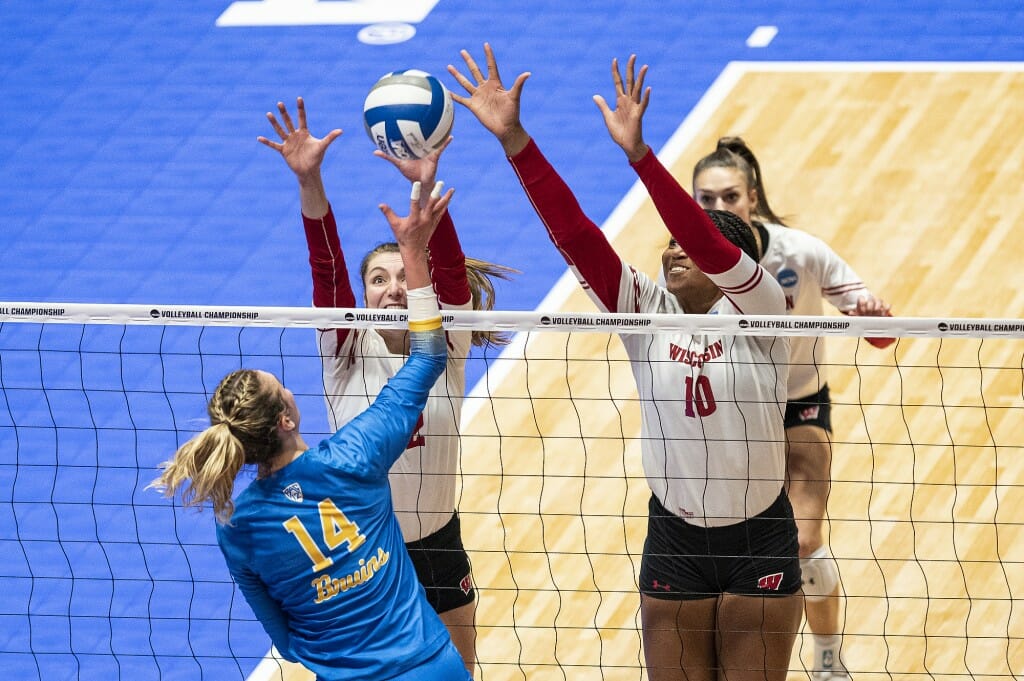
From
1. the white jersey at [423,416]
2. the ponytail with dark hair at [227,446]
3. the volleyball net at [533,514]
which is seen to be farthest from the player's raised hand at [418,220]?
the volleyball net at [533,514]

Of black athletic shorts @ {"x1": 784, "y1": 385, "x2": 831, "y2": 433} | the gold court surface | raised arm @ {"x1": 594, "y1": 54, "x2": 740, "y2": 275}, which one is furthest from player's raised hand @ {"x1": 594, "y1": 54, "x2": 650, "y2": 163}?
the gold court surface

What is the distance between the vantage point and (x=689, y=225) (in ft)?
15.5

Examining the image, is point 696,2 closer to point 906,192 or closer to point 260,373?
point 906,192

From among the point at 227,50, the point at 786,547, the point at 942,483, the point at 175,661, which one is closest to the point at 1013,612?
the point at 942,483

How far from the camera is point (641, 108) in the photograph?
4.88 m

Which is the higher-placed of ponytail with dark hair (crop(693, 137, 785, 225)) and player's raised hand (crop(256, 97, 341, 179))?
player's raised hand (crop(256, 97, 341, 179))

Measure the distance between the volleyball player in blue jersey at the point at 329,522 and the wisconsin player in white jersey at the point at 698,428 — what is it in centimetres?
63

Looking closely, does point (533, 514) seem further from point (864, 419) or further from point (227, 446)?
point (227, 446)

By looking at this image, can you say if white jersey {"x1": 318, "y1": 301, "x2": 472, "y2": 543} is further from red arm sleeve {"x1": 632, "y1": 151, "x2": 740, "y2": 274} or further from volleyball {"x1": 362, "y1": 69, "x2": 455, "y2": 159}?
red arm sleeve {"x1": 632, "y1": 151, "x2": 740, "y2": 274}

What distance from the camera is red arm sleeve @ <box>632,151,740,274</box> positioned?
4.72 m

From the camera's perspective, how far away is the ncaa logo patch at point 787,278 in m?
6.34

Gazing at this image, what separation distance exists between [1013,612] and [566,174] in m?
4.50

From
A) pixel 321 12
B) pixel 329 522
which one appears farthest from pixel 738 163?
pixel 321 12

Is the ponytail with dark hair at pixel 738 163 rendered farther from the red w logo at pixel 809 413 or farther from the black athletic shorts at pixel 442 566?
the black athletic shorts at pixel 442 566
